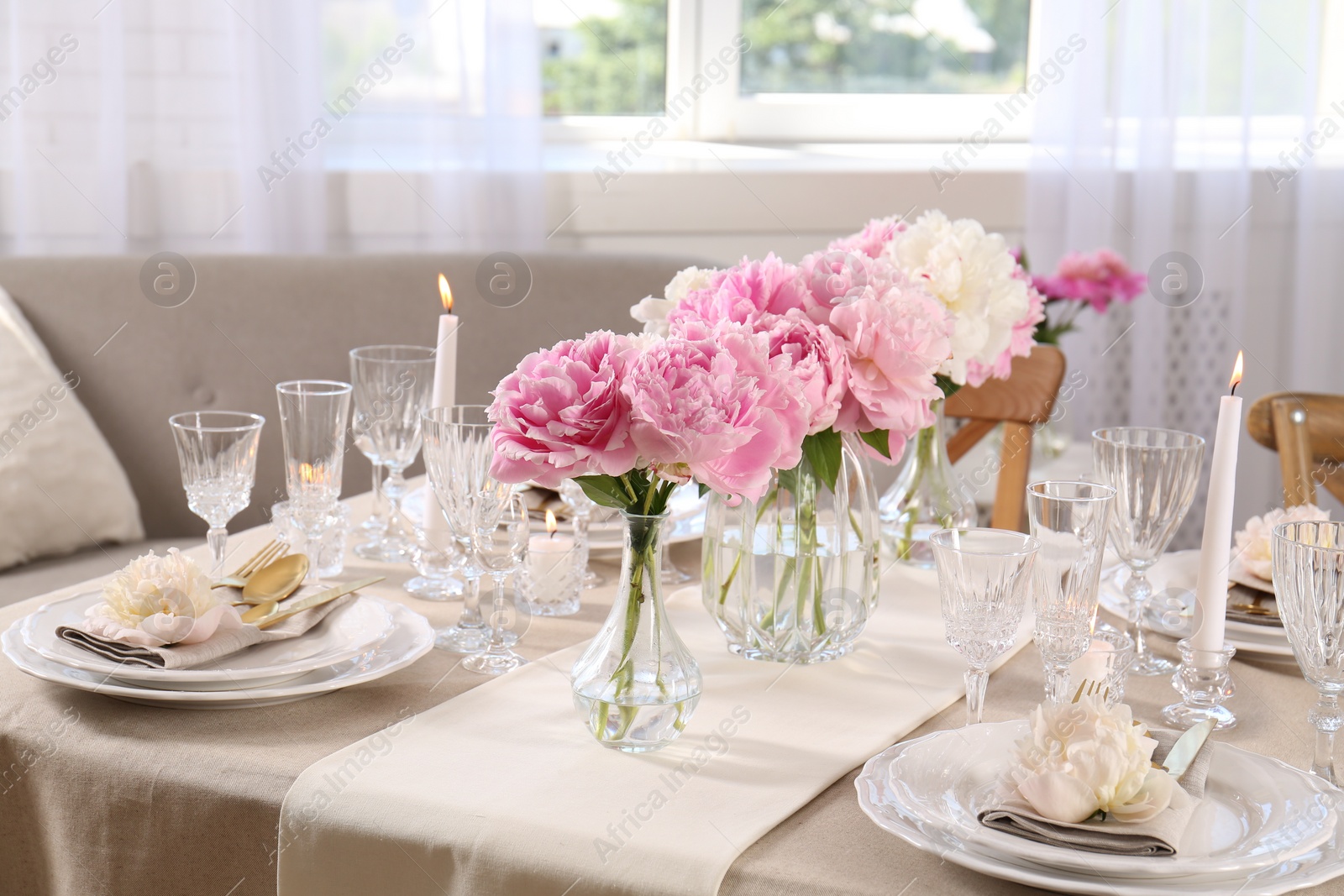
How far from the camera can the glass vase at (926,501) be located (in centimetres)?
143

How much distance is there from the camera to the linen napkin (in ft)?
2.42

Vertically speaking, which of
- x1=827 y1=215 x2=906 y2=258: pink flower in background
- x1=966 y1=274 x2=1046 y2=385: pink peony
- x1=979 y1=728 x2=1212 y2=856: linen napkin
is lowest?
x1=979 y1=728 x2=1212 y2=856: linen napkin

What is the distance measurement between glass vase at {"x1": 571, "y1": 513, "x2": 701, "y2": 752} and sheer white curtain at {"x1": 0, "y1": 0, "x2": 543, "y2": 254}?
6.93 ft

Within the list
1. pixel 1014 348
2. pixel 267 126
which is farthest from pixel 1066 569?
pixel 267 126

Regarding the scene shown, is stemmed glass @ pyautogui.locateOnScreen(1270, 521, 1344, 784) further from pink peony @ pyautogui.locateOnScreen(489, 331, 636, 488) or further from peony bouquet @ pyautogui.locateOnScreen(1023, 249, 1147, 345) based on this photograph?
peony bouquet @ pyautogui.locateOnScreen(1023, 249, 1147, 345)

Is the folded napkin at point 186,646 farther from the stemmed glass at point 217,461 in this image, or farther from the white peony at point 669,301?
the white peony at point 669,301

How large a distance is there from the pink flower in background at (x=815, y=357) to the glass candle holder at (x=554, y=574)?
1.15 ft

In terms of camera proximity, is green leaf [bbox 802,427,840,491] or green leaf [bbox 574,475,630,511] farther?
green leaf [bbox 802,427,840,491]

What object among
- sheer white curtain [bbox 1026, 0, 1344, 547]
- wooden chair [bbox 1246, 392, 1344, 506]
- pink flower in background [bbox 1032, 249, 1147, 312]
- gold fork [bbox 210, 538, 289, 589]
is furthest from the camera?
sheer white curtain [bbox 1026, 0, 1344, 547]

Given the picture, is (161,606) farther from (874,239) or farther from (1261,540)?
(1261,540)

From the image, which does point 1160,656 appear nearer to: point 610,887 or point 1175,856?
point 1175,856

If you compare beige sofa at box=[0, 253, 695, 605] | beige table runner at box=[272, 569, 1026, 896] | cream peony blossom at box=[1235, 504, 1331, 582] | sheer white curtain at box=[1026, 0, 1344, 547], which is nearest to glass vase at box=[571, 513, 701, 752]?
beige table runner at box=[272, 569, 1026, 896]

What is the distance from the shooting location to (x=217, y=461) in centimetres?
122

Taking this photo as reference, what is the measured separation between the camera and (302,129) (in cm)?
283
